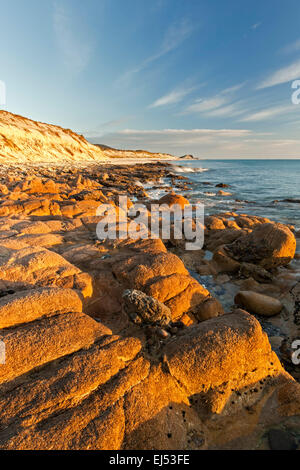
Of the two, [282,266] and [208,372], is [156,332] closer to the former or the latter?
[208,372]

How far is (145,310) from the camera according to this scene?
342 centimetres

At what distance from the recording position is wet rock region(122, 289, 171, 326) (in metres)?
3.38

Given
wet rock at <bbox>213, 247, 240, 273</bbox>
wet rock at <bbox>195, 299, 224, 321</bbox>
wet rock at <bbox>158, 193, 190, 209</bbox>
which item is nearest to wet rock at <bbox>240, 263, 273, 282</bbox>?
wet rock at <bbox>213, 247, 240, 273</bbox>

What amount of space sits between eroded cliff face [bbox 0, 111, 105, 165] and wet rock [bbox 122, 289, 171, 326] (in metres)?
37.0

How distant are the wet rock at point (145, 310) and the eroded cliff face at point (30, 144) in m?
37.0

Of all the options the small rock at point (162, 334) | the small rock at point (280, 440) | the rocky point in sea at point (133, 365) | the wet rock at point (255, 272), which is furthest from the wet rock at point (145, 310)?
the wet rock at point (255, 272)

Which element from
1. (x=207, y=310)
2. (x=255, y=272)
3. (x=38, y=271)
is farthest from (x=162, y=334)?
(x=255, y=272)

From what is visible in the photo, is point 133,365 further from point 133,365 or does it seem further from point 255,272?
point 255,272

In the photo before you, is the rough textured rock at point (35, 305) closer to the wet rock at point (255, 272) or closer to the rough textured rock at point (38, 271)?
the rough textured rock at point (38, 271)

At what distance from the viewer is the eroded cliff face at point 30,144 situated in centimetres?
3716

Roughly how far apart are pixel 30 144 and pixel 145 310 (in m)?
49.0

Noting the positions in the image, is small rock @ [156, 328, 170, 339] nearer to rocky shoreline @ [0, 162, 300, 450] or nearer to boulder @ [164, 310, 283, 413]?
rocky shoreline @ [0, 162, 300, 450]

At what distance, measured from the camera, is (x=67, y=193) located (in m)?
13.3
